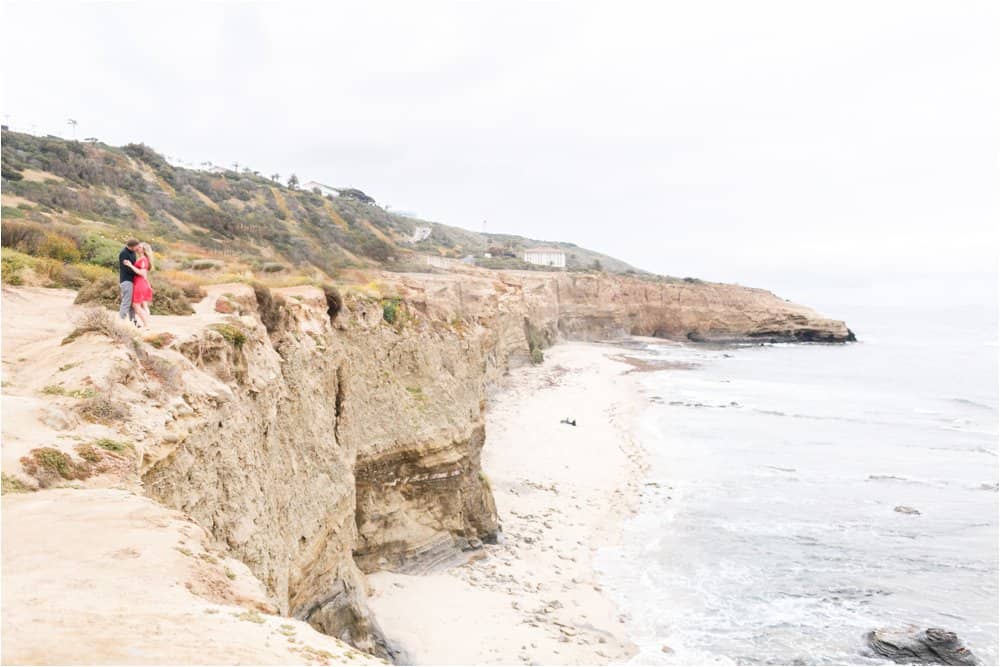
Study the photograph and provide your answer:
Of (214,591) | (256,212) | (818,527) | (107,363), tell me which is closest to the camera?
(214,591)

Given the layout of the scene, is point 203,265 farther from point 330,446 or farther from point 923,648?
point 923,648

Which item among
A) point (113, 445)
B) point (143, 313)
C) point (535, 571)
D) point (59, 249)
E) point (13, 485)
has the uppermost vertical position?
point (59, 249)

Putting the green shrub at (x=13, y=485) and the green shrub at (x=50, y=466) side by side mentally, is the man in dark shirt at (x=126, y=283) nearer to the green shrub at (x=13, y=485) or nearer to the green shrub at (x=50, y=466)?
the green shrub at (x=50, y=466)

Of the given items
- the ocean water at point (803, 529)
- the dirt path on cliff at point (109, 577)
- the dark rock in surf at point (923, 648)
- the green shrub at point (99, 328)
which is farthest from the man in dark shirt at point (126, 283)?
the dark rock in surf at point (923, 648)

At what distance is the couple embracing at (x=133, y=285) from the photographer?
829cm

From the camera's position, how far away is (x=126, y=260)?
8305 mm

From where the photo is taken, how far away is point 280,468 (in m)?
8.51

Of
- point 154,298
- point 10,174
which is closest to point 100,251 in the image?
point 154,298

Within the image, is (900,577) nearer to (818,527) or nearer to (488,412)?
(818,527)

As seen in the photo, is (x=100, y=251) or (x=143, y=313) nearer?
(x=143, y=313)

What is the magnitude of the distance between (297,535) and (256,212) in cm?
4763

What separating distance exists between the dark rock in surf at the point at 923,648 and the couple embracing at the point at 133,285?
15106 millimetres

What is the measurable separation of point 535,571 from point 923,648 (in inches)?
323

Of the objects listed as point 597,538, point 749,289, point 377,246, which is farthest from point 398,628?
point 749,289
